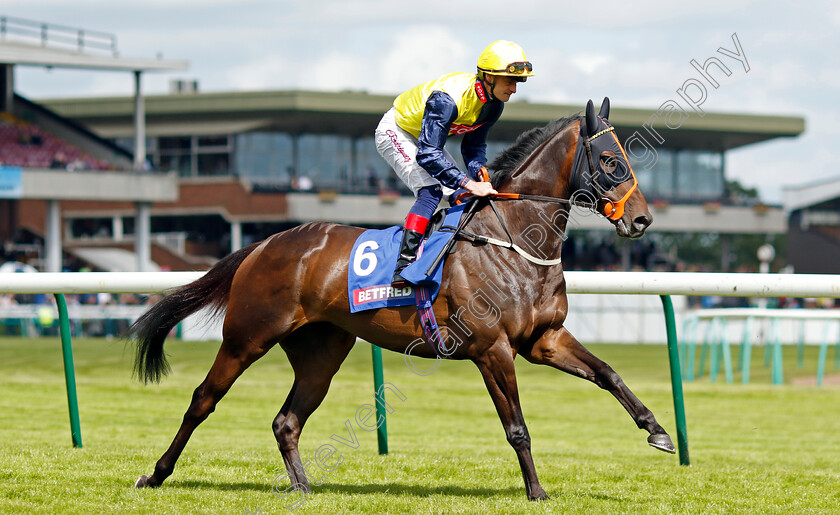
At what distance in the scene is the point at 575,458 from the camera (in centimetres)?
622

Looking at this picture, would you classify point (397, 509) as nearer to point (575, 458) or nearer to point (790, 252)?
point (575, 458)

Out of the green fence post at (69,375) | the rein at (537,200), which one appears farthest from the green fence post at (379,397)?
the green fence post at (69,375)

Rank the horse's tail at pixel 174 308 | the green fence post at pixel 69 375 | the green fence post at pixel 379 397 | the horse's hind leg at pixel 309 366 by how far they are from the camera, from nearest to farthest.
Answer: the horse's hind leg at pixel 309 366 → the horse's tail at pixel 174 308 → the green fence post at pixel 379 397 → the green fence post at pixel 69 375

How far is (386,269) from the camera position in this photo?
15.1 feet

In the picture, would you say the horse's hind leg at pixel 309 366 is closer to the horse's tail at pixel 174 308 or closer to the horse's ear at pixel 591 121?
the horse's tail at pixel 174 308

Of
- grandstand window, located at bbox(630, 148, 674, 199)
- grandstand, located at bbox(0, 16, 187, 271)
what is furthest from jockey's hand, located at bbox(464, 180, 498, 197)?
grandstand window, located at bbox(630, 148, 674, 199)

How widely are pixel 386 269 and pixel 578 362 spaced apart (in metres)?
0.97

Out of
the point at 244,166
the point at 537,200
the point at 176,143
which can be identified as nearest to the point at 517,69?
the point at 537,200

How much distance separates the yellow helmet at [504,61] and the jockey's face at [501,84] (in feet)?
0.12

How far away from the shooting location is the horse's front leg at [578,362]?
4504 mm

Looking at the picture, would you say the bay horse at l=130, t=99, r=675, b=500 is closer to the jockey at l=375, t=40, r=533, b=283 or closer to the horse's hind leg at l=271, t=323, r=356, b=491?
the horse's hind leg at l=271, t=323, r=356, b=491

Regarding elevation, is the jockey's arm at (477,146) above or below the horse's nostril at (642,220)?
above

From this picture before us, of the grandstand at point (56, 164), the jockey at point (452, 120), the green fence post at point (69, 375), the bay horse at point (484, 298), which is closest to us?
the bay horse at point (484, 298)

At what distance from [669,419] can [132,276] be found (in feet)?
19.9
